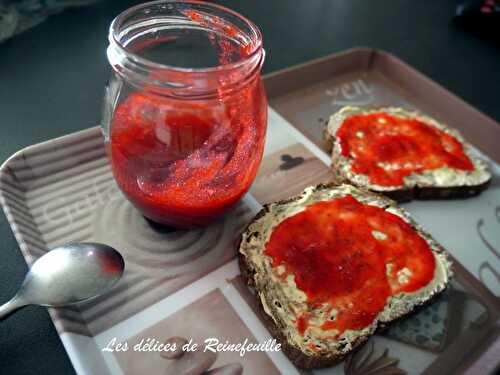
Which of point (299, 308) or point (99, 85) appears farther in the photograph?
point (99, 85)

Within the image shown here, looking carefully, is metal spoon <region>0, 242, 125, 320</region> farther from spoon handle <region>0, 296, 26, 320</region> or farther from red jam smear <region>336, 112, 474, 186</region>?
red jam smear <region>336, 112, 474, 186</region>

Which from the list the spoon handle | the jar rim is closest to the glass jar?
the jar rim

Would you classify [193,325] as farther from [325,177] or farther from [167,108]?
[325,177]

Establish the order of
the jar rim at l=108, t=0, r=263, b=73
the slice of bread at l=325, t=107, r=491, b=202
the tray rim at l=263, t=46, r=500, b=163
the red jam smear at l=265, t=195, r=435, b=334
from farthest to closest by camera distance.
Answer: the tray rim at l=263, t=46, r=500, b=163
the slice of bread at l=325, t=107, r=491, b=202
the red jam smear at l=265, t=195, r=435, b=334
the jar rim at l=108, t=0, r=263, b=73

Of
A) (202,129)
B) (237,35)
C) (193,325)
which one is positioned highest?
(237,35)

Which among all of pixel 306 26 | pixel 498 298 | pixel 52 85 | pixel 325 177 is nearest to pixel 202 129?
pixel 325 177

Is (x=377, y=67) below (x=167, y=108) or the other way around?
below
